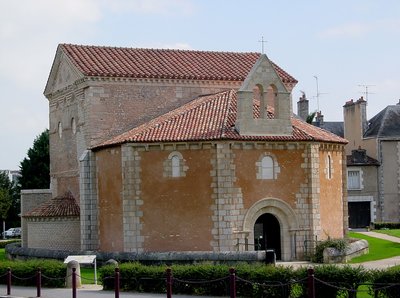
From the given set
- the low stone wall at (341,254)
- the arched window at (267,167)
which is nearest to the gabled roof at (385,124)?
the low stone wall at (341,254)

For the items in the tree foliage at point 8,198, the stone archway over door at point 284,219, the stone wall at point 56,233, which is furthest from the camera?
the tree foliage at point 8,198

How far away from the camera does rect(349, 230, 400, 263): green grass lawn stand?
1582 inches

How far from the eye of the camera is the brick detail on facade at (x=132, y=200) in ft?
132

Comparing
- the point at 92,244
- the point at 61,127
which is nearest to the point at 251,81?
the point at 92,244

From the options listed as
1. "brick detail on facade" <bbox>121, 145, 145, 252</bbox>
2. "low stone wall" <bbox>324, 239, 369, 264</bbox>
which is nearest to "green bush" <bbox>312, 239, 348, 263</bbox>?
"low stone wall" <bbox>324, 239, 369, 264</bbox>

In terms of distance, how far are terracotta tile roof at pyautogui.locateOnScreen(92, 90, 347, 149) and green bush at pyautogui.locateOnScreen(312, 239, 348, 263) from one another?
4823mm

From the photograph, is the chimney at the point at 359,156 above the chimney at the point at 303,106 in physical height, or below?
below

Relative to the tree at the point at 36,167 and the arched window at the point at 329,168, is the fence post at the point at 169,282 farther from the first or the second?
the tree at the point at 36,167

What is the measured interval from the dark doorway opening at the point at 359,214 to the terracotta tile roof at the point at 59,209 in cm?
2690

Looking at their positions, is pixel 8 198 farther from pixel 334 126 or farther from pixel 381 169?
pixel 381 169

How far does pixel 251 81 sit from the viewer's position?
40594 millimetres

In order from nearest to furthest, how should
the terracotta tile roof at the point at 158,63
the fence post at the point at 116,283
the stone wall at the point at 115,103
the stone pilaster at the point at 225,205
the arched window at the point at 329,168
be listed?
the fence post at the point at 116,283 → the stone pilaster at the point at 225,205 → the arched window at the point at 329,168 → the stone wall at the point at 115,103 → the terracotta tile roof at the point at 158,63

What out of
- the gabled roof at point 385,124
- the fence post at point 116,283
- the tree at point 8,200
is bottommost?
the fence post at point 116,283

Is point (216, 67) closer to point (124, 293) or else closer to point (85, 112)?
point (85, 112)
